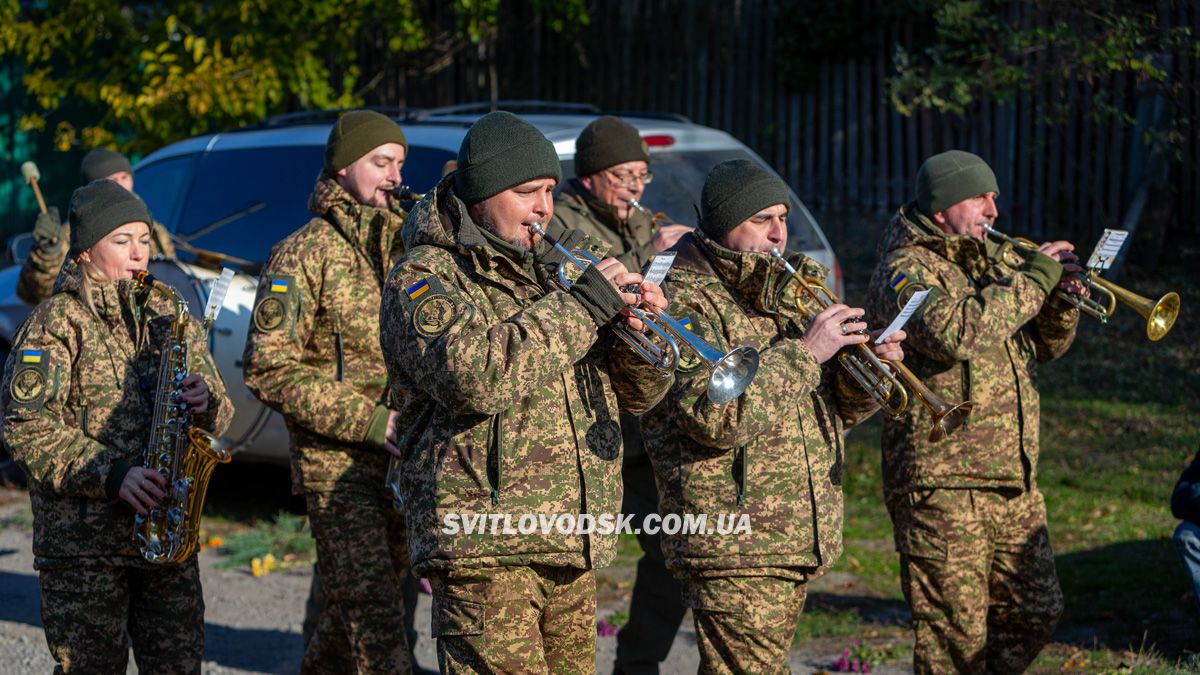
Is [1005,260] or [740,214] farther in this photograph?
[1005,260]

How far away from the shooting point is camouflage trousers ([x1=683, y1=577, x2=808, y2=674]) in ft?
14.6

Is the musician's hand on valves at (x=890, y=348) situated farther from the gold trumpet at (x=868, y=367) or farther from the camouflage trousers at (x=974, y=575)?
the camouflage trousers at (x=974, y=575)

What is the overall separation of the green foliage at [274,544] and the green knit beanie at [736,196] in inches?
156

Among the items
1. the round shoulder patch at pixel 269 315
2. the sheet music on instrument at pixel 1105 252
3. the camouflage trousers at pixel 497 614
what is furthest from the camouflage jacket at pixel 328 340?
the sheet music on instrument at pixel 1105 252

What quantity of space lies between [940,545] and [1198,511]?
117 cm

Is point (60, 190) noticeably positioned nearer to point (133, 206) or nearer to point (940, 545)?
point (133, 206)

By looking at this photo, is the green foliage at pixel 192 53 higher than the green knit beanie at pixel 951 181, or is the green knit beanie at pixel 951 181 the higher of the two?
the green knit beanie at pixel 951 181

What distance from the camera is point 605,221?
629cm

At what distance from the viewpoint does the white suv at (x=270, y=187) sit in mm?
7426

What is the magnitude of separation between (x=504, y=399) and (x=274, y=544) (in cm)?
A: 488

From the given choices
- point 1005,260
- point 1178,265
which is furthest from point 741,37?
point 1005,260

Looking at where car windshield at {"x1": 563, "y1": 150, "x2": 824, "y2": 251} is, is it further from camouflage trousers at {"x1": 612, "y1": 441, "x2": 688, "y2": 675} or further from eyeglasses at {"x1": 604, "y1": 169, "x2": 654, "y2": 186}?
camouflage trousers at {"x1": 612, "y1": 441, "x2": 688, "y2": 675}

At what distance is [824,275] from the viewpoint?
4.78m

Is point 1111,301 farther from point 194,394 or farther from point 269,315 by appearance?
point 194,394
